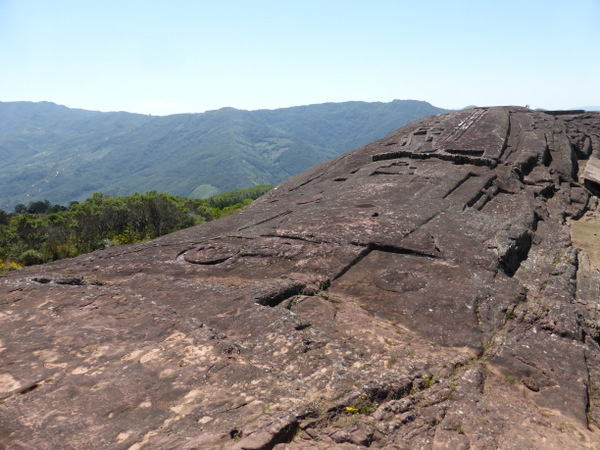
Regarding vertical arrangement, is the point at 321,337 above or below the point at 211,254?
below

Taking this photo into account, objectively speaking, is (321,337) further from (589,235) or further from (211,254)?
(589,235)

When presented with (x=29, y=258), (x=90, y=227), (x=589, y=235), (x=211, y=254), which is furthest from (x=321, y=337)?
(x=90, y=227)

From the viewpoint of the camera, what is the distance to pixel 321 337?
32.5ft

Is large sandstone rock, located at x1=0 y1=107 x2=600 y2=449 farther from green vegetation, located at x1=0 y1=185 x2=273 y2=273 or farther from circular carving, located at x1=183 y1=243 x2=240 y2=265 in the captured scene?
green vegetation, located at x1=0 y1=185 x2=273 y2=273

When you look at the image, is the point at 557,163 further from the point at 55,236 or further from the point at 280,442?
the point at 55,236

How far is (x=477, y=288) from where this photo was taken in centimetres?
1274

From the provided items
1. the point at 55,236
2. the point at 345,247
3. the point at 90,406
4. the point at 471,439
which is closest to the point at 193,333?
the point at 90,406

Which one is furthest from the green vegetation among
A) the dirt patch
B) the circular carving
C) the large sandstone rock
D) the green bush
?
the dirt patch

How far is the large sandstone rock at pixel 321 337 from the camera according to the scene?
6.91 metres

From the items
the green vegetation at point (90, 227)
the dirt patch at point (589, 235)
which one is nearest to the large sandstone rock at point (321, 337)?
the dirt patch at point (589, 235)

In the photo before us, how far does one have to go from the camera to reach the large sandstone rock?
6.91 meters

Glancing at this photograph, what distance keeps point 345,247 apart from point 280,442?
10.2 metres

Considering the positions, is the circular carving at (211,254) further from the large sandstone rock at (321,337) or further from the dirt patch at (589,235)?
the dirt patch at (589,235)

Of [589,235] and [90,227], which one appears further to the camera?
[90,227]
